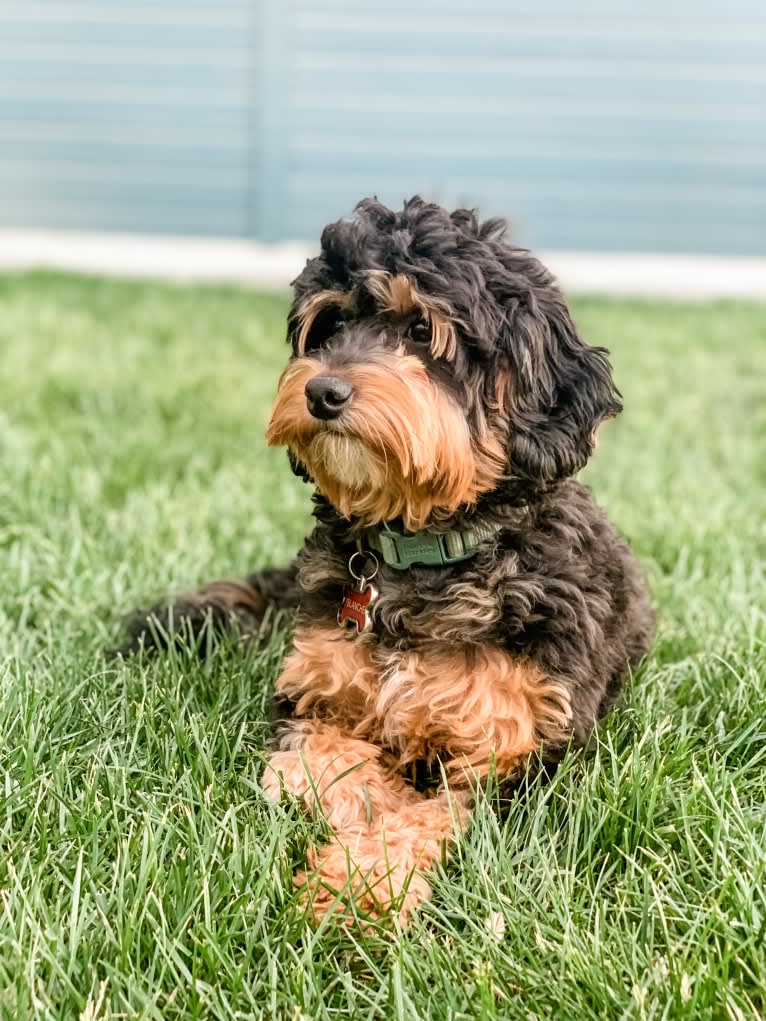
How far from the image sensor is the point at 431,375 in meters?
2.78

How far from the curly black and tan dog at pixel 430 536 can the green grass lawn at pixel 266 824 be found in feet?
0.50

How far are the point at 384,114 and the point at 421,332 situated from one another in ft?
35.5

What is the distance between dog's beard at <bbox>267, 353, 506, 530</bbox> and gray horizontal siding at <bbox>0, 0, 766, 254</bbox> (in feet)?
33.8

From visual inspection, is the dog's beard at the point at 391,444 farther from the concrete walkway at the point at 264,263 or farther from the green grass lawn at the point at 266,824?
the concrete walkway at the point at 264,263

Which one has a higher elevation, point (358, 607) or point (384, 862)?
point (358, 607)

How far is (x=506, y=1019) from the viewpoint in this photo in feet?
6.84

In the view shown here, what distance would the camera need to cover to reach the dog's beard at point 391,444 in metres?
2.61

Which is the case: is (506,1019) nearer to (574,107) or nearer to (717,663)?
(717,663)

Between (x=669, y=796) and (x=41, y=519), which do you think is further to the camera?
(x=41, y=519)

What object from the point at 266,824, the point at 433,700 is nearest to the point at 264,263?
the point at 433,700

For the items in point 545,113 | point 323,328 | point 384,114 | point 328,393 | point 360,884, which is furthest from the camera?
point 545,113

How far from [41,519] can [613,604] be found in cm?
253

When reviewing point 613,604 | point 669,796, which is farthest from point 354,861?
point 613,604

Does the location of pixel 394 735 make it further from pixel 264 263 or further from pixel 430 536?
pixel 264 263
